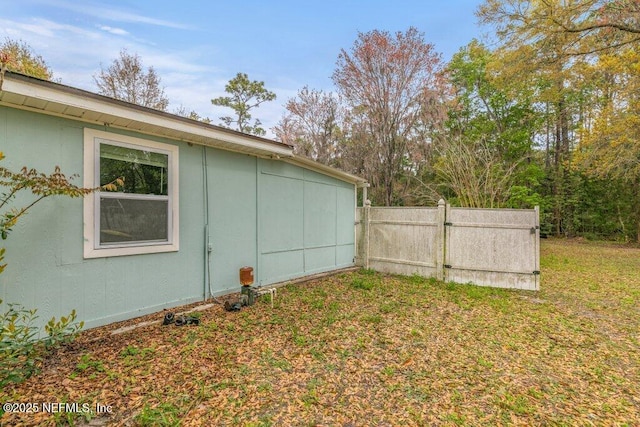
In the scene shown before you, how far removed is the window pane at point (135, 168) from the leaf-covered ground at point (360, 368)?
1.66 meters

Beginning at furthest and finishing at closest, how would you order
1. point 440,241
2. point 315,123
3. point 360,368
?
1. point 315,123
2. point 440,241
3. point 360,368

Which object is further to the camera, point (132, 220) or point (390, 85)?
point (390, 85)

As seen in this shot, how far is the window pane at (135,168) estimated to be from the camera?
3563 millimetres

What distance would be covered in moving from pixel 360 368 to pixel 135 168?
3481mm

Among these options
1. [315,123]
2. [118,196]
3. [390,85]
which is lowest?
[118,196]

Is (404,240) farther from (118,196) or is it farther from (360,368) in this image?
(118,196)

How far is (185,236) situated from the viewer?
4332 mm

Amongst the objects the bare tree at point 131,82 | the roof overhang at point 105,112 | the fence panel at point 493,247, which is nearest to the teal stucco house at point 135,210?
the roof overhang at point 105,112

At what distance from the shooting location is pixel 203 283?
15.1 ft

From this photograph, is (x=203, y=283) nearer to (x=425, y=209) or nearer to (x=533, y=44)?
(x=425, y=209)

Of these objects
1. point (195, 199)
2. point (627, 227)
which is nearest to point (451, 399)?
point (195, 199)

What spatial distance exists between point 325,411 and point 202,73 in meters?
Answer: 12.9

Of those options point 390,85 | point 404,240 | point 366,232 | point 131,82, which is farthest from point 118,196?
point 131,82

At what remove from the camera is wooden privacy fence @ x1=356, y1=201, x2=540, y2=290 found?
575cm
